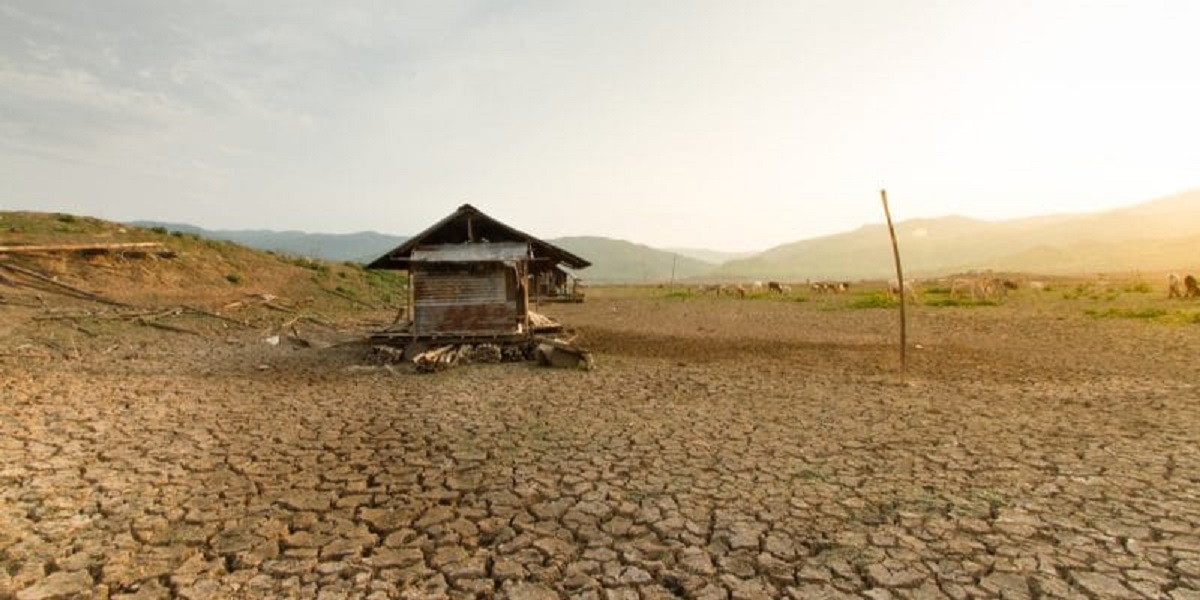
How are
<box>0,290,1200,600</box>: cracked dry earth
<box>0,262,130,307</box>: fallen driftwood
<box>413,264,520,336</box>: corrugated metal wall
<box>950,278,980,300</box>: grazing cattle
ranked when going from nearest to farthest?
<box>0,290,1200,600</box>: cracked dry earth < <box>413,264,520,336</box>: corrugated metal wall < <box>0,262,130,307</box>: fallen driftwood < <box>950,278,980,300</box>: grazing cattle

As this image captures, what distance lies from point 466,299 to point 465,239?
2214mm

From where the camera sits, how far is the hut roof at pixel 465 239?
1720 centimetres

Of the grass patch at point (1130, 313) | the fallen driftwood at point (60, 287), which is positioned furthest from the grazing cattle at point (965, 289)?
the fallen driftwood at point (60, 287)

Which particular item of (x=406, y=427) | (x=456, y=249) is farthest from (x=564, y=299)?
(x=406, y=427)

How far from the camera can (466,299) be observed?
1759 cm

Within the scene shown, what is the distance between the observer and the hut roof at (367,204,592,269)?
17203 millimetres

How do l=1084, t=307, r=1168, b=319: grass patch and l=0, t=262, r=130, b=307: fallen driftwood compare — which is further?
l=1084, t=307, r=1168, b=319: grass patch

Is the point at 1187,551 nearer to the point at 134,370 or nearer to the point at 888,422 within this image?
the point at 888,422

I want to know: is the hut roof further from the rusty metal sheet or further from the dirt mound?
the dirt mound

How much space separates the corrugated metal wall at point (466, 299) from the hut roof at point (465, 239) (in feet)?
2.25

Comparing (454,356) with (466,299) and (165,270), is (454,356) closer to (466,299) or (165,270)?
(466,299)

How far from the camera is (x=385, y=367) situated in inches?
579

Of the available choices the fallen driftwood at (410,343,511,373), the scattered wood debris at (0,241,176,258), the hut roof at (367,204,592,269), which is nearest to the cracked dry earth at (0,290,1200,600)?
the fallen driftwood at (410,343,511,373)

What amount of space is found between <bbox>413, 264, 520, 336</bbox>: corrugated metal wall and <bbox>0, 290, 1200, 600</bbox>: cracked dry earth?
457 centimetres
